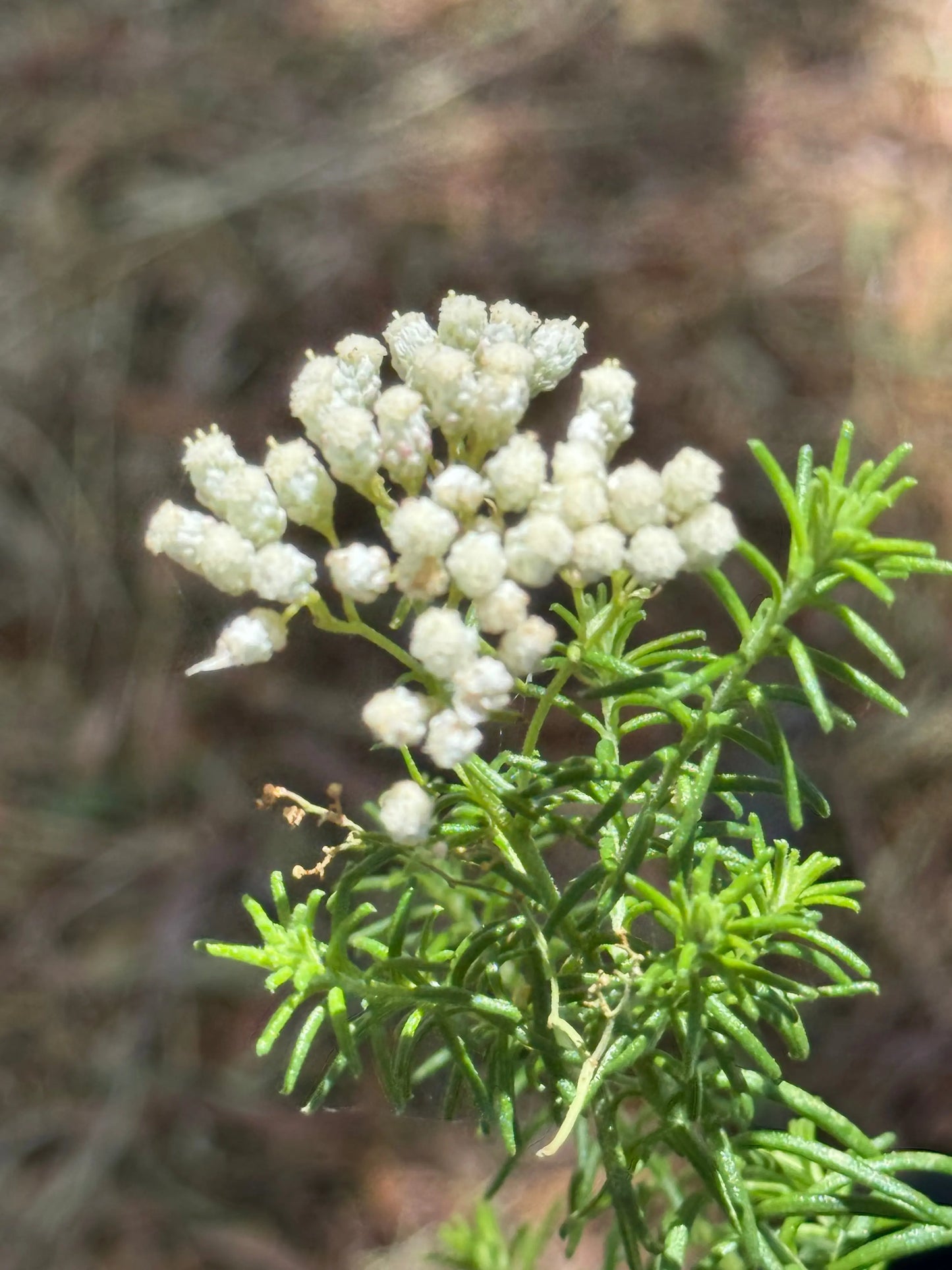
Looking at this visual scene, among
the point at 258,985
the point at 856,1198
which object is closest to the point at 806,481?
the point at 856,1198

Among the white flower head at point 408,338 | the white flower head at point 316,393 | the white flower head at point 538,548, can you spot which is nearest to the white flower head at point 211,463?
the white flower head at point 316,393

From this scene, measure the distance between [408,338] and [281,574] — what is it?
521 mm

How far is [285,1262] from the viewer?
4340 mm

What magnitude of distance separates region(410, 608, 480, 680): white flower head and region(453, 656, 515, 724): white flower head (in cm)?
2

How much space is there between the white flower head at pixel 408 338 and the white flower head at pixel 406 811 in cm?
71

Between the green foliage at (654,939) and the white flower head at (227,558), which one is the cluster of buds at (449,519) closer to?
the white flower head at (227,558)

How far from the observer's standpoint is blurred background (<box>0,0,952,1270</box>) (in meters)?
4.32

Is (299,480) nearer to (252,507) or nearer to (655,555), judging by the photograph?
(252,507)

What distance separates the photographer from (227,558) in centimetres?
160

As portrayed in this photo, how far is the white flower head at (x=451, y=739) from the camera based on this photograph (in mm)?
1525

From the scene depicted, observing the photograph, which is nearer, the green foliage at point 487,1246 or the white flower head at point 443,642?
the white flower head at point 443,642

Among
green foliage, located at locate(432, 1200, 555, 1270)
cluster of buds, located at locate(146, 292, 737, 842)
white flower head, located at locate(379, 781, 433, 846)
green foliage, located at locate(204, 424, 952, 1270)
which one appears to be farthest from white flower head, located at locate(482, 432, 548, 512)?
green foliage, located at locate(432, 1200, 555, 1270)

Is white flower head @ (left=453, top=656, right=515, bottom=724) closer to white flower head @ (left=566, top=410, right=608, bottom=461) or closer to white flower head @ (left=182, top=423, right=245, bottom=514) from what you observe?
white flower head @ (left=566, top=410, right=608, bottom=461)

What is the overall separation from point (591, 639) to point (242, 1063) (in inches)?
137
